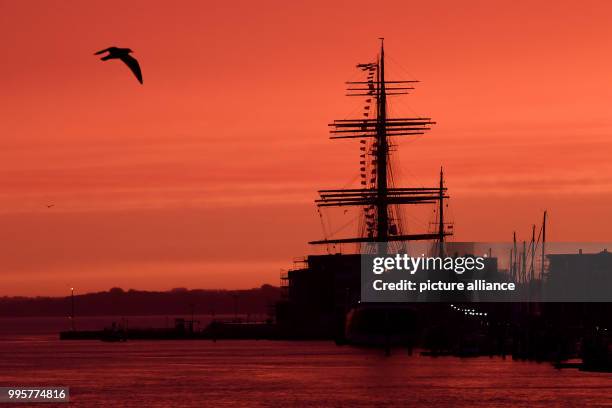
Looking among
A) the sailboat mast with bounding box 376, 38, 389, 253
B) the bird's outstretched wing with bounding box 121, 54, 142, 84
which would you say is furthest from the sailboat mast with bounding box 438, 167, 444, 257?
the bird's outstretched wing with bounding box 121, 54, 142, 84

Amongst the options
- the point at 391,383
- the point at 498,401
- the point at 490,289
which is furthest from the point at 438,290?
the point at 498,401

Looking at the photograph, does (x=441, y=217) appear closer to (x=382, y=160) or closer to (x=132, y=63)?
(x=382, y=160)

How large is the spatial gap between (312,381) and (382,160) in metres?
65.2

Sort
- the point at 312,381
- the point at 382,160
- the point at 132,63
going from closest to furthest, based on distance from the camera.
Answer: the point at 132,63 < the point at 312,381 < the point at 382,160

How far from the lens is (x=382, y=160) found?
506 ft

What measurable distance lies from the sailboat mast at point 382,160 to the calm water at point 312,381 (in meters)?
22.8

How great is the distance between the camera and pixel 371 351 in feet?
462

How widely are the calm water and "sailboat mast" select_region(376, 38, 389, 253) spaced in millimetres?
22769

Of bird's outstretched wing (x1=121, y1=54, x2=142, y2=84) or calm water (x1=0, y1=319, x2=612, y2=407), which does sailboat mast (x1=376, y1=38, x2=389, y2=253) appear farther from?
bird's outstretched wing (x1=121, y1=54, x2=142, y2=84)

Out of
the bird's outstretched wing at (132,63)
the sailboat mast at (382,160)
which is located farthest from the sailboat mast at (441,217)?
the bird's outstretched wing at (132,63)

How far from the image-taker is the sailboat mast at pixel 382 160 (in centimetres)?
15375

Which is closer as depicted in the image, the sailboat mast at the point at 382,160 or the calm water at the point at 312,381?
the calm water at the point at 312,381

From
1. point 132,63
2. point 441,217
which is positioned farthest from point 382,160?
point 132,63

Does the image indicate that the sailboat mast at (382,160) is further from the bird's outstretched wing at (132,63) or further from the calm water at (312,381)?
the bird's outstretched wing at (132,63)
